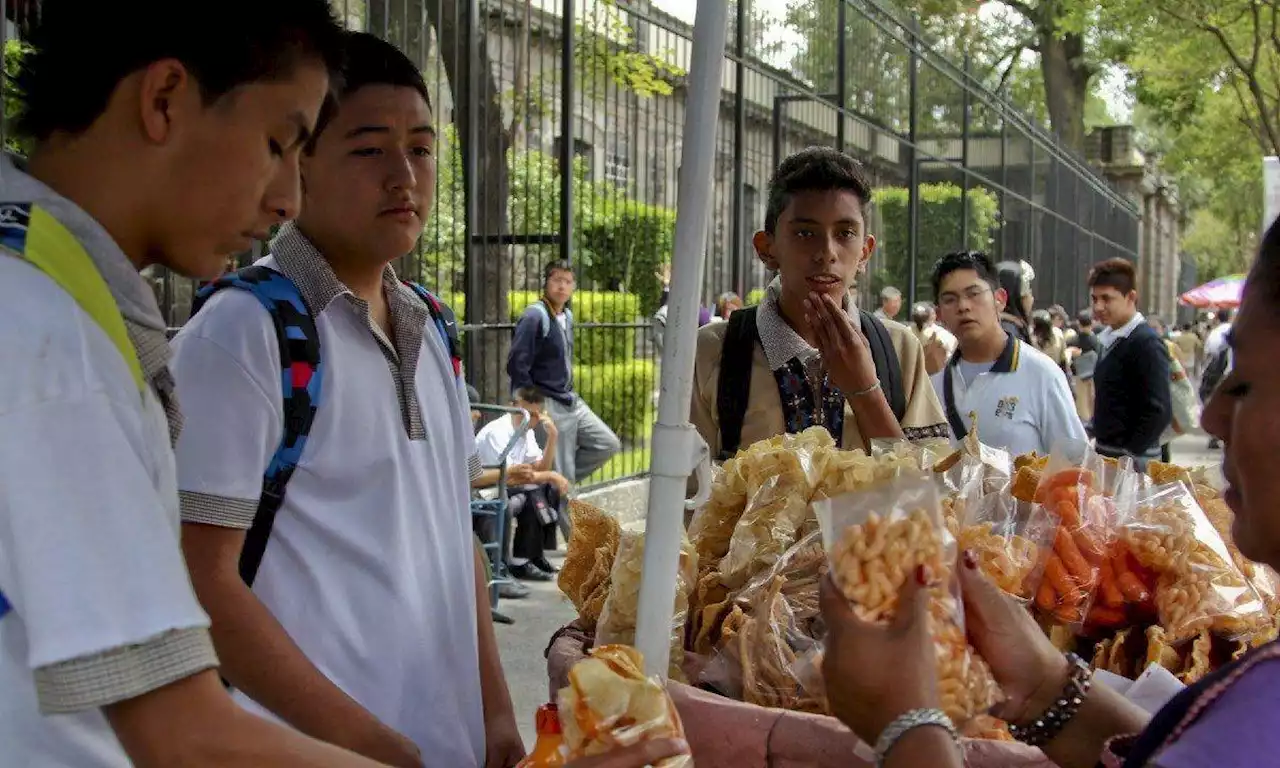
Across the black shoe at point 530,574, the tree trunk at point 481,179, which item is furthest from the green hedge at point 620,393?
the black shoe at point 530,574

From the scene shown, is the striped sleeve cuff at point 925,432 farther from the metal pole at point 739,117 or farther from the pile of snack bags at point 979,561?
the metal pole at point 739,117

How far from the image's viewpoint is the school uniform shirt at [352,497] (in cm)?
178

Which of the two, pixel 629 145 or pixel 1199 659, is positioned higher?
pixel 629 145

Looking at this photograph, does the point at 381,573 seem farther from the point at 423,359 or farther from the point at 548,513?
the point at 548,513

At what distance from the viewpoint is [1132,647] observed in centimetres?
213

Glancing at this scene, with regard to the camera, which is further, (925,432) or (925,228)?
(925,228)

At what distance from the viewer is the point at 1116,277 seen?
7.74m

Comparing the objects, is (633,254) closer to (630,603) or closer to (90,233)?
(630,603)

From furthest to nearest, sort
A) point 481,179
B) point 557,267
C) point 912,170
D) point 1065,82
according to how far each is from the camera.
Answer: point 1065,82 < point 912,170 < point 481,179 < point 557,267

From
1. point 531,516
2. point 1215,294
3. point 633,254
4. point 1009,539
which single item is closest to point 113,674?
point 1009,539

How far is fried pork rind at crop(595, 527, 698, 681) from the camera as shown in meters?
2.02

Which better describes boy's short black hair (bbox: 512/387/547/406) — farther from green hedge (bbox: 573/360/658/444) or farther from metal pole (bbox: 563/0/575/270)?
green hedge (bbox: 573/360/658/444)

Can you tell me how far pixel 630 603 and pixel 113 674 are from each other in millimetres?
1039

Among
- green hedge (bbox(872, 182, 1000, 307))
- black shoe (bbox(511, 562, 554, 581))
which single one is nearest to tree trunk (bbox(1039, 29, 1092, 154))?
green hedge (bbox(872, 182, 1000, 307))
